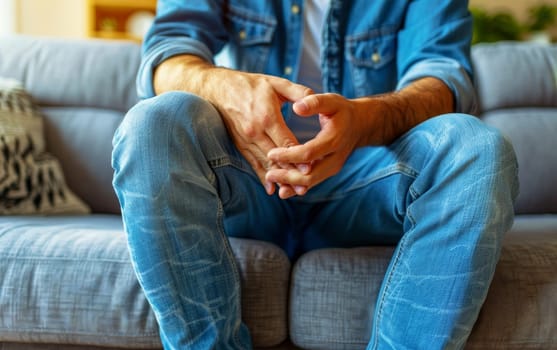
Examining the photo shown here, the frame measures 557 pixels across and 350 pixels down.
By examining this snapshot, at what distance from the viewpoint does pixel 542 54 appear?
163cm

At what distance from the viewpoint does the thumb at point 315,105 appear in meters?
0.73

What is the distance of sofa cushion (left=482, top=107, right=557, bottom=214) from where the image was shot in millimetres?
1429

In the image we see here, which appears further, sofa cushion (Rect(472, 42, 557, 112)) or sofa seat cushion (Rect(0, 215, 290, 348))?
sofa cushion (Rect(472, 42, 557, 112))

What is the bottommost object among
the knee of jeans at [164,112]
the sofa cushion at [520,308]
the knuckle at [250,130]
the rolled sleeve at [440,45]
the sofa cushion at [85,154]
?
the sofa cushion at [85,154]

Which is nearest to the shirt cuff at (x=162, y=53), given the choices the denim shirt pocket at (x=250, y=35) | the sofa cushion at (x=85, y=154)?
the denim shirt pocket at (x=250, y=35)

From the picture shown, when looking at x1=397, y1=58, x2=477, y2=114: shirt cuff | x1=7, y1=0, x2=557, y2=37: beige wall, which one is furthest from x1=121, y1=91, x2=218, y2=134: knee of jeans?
x1=7, y1=0, x2=557, y2=37: beige wall

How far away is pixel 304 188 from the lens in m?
0.76

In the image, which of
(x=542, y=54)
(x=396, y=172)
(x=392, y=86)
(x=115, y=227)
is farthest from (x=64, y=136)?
(x=542, y=54)

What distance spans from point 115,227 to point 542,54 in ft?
4.31

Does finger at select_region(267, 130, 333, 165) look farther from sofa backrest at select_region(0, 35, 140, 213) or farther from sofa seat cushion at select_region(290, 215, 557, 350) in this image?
sofa backrest at select_region(0, 35, 140, 213)

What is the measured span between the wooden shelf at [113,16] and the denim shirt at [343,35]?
7.19 feet

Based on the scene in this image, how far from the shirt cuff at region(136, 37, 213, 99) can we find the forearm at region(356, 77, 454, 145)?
1.04 ft

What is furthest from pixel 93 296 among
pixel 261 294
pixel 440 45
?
pixel 440 45

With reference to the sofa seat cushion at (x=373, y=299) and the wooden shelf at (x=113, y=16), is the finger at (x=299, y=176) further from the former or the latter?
the wooden shelf at (x=113, y=16)
